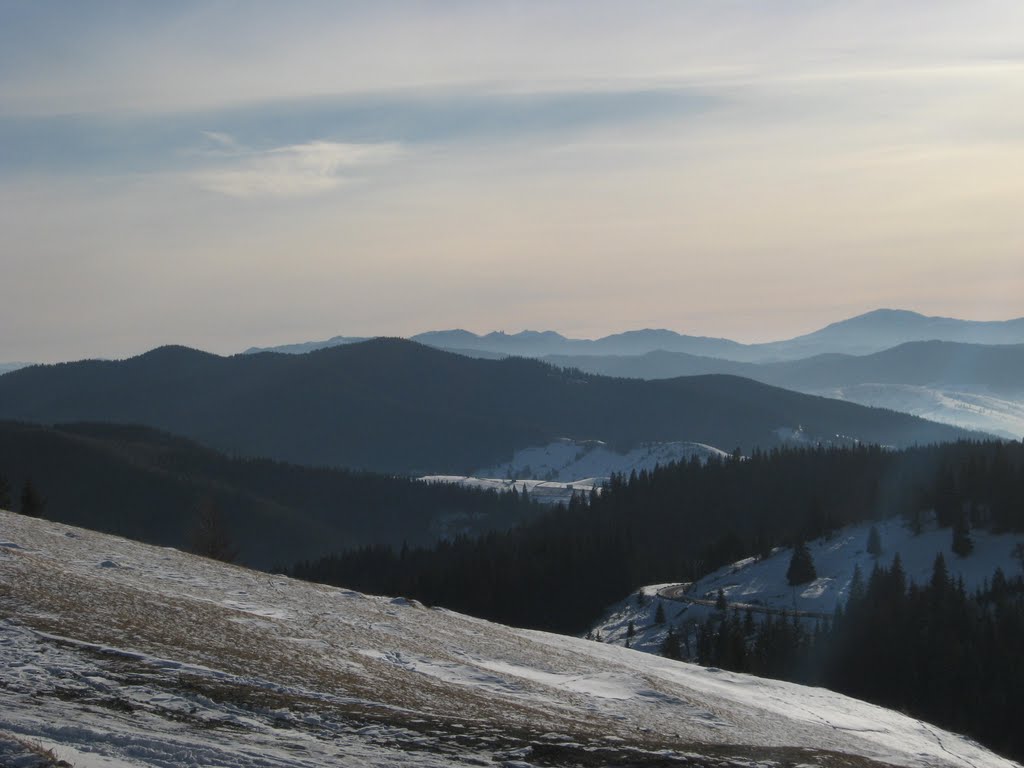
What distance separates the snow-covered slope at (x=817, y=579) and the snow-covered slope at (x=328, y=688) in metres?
72.3

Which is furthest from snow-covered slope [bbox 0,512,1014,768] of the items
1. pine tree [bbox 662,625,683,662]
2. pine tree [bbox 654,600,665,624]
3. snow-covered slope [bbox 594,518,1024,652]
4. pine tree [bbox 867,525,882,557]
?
pine tree [bbox 867,525,882,557]

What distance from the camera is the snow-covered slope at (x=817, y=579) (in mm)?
119250

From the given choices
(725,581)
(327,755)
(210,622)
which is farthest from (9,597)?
(725,581)

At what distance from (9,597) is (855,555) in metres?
123

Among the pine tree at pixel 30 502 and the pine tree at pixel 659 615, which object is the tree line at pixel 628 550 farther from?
the pine tree at pixel 30 502

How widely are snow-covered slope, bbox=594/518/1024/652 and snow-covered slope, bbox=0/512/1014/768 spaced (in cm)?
7228

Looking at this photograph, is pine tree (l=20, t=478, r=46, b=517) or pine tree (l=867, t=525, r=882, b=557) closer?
pine tree (l=20, t=478, r=46, b=517)

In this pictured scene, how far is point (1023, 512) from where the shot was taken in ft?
418

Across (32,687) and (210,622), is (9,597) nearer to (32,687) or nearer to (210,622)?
(210,622)

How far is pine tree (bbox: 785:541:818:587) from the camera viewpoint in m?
130

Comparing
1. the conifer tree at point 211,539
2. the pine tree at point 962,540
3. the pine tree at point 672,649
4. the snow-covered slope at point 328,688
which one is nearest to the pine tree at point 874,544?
the pine tree at point 962,540

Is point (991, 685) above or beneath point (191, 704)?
beneath

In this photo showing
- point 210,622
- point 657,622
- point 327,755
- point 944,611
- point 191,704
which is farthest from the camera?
point 657,622

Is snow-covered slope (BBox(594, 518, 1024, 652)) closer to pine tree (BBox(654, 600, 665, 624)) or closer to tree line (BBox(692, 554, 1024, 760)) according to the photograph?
pine tree (BBox(654, 600, 665, 624))
